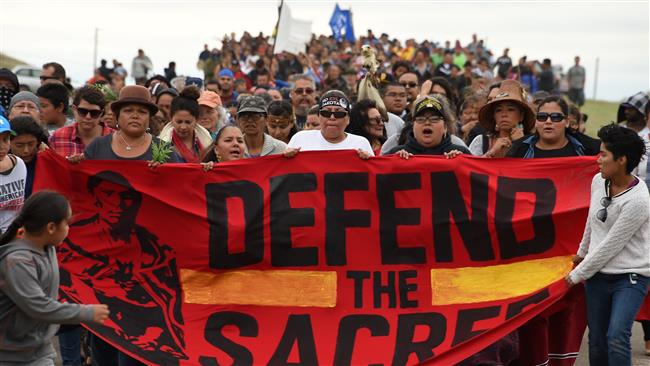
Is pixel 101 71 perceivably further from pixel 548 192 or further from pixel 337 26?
pixel 548 192

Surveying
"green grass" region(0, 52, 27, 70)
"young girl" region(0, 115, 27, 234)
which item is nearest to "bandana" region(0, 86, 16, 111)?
"young girl" region(0, 115, 27, 234)

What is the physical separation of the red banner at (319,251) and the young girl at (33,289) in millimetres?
1840

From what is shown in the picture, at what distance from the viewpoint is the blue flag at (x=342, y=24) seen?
33.2 metres

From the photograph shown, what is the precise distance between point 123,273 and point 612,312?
3354 millimetres

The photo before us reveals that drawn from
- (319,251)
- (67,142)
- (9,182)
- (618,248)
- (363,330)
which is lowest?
(363,330)

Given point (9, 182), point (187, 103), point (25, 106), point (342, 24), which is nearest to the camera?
point (9, 182)

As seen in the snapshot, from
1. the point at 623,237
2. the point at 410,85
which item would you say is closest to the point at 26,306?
the point at 623,237

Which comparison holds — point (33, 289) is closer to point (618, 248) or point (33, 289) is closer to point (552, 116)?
point (618, 248)

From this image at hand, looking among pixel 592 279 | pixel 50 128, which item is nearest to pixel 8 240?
pixel 592 279

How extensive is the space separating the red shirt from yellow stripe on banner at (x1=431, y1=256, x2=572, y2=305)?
322cm

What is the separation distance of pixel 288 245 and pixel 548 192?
1.90 m

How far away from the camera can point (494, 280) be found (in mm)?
7508

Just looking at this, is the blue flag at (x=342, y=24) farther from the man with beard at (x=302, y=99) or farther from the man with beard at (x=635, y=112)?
the man with beard at (x=635, y=112)

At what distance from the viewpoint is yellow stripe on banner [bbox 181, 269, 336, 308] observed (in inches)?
294
